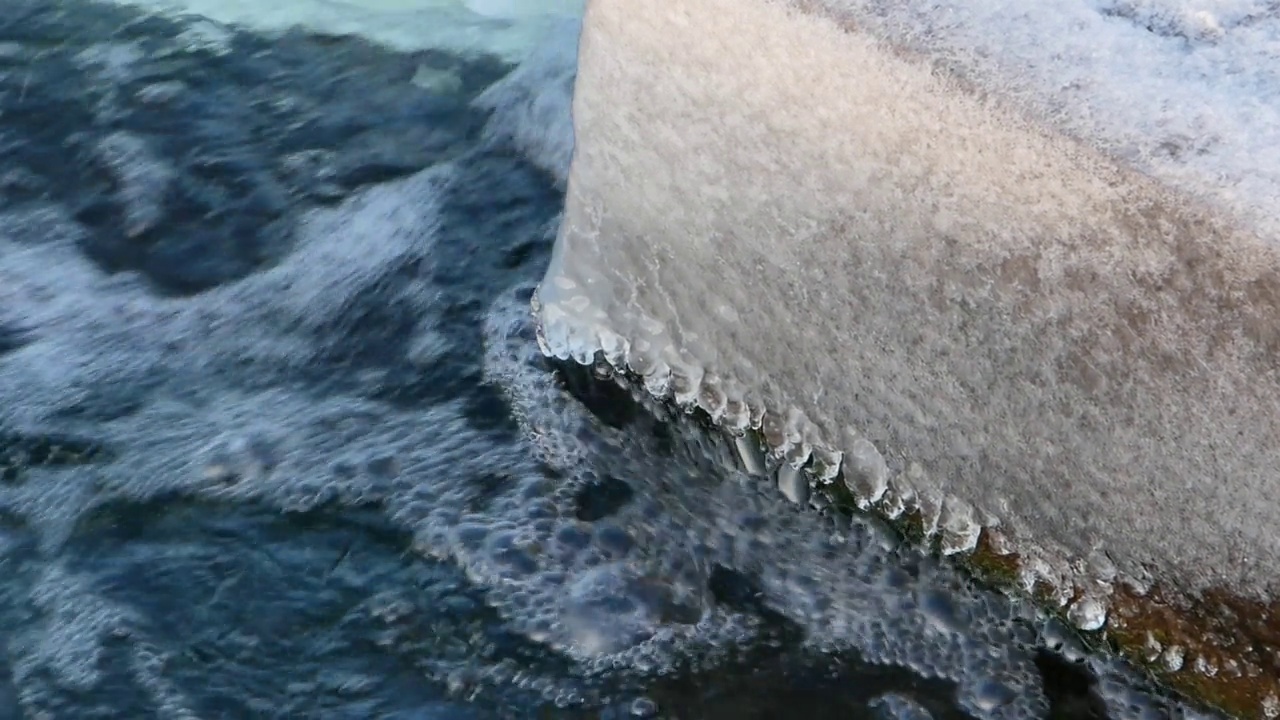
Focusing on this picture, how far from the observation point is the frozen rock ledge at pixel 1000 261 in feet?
4.75

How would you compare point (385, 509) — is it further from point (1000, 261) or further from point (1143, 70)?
point (1143, 70)

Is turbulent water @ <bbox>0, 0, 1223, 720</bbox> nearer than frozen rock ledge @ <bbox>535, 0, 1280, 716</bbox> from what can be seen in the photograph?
No

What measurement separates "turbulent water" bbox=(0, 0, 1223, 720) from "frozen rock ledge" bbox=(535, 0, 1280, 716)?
198 millimetres

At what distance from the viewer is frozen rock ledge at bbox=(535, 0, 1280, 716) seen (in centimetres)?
145

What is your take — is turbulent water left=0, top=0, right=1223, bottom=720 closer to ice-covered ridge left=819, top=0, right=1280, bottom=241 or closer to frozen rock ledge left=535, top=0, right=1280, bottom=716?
frozen rock ledge left=535, top=0, right=1280, bottom=716

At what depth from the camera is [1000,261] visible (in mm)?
1563

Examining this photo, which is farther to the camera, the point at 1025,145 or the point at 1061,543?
the point at 1061,543

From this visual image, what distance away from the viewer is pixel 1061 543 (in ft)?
5.66

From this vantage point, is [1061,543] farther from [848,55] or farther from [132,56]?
[132,56]

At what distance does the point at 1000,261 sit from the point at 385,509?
113cm

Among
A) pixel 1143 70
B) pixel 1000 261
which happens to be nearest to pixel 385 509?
pixel 1000 261

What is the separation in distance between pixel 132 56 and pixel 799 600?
2.69 meters

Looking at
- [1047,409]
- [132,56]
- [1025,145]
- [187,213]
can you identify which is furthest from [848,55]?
[132,56]

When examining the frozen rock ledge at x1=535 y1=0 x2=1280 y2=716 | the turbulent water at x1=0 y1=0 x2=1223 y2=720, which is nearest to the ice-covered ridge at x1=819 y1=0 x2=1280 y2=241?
the frozen rock ledge at x1=535 y1=0 x2=1280 y2=716
